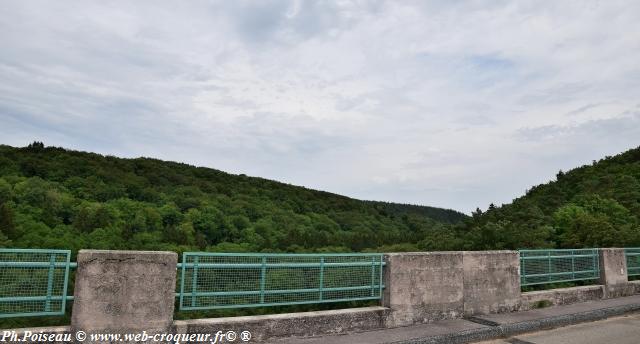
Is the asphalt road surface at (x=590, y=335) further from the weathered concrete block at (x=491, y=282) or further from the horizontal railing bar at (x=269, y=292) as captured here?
the horizontal railing bar at (x=269, y=292)

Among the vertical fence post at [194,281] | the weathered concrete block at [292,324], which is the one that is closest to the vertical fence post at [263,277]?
the weathered concrete block at [292,324]

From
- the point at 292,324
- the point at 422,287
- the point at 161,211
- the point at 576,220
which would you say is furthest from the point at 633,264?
the point at 161,211

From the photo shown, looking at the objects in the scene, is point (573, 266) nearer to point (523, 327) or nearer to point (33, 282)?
point (523, 327)

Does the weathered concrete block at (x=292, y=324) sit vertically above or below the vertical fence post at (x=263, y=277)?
below

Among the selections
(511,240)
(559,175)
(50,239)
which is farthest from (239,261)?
(559,175)

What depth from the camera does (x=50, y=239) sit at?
143ft

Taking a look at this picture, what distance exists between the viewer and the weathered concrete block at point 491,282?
331 inches

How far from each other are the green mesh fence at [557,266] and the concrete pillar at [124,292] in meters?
7.62

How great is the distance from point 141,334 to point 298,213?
3566 inches

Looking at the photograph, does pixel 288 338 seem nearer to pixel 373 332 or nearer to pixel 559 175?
pixel 373 332

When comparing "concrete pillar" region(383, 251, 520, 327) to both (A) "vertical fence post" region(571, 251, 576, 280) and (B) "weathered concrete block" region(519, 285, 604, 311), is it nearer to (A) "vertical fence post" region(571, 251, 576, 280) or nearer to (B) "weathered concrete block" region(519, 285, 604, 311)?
(B) "weathered concrete block" region(519, 285, 604, 311)

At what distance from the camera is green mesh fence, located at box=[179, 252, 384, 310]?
626cm

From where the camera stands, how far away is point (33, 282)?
532 cm

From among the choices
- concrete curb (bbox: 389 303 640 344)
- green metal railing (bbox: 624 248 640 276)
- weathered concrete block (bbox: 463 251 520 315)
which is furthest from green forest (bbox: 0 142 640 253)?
weathered concrete block (bbox: 463 251 520 315)
